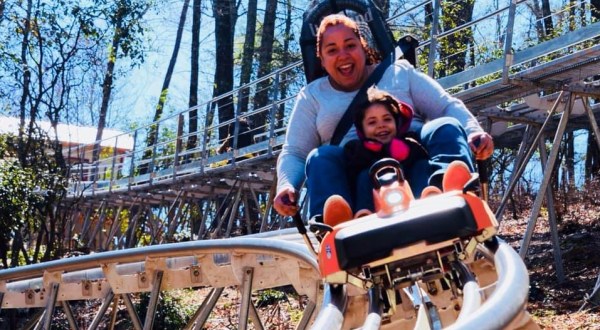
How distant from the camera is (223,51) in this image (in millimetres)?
22797

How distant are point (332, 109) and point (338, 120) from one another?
57mm

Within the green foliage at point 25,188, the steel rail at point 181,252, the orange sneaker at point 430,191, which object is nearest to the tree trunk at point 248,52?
the green foliage at point 25,188

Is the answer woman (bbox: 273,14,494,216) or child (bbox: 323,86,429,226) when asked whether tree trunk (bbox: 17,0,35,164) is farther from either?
child (bbox: 323,86,429,226)

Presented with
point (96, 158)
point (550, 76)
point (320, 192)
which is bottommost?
point (320, 192)

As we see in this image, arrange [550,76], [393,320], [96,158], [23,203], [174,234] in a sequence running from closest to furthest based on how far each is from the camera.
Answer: [393,320] → [550,76] → [23,203] → [174,234] → [96,158]

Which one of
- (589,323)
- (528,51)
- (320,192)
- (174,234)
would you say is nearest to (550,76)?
(528,51)

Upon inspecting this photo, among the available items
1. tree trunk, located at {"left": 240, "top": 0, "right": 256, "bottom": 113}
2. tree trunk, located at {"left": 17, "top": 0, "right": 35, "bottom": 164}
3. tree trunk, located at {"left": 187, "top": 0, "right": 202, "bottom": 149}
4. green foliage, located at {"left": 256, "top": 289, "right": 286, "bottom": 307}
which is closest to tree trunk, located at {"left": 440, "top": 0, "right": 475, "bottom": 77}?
green foliage, located at {"left": 256, "top": 289, "right": 286, "bottom": 307}

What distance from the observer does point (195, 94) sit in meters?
25.5

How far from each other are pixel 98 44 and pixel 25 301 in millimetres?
8154

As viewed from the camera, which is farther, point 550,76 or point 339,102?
point 550,76

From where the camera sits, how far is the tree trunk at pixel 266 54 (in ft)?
74.2

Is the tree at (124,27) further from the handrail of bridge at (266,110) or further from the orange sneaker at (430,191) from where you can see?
the orange sneaker at (430,191)

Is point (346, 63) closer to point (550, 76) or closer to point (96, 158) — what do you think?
point (550, 76)

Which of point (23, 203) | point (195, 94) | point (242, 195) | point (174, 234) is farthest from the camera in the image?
point (195, 94)
